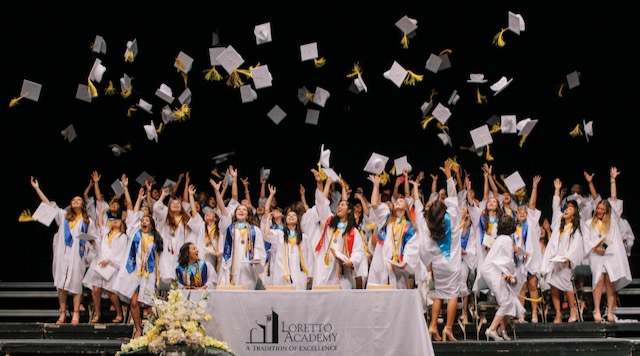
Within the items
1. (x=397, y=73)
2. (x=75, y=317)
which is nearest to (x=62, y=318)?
(x=75, y=317)

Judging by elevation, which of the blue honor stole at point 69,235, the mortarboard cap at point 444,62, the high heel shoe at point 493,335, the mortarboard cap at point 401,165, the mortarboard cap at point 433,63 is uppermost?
the mortarboard cap at point 444,62

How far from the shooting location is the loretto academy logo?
743cm

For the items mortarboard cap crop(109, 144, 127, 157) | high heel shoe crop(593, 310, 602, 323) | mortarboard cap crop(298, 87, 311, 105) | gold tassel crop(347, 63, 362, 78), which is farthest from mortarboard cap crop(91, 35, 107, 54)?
high heel shoe crop(593, 310, 602, 323)

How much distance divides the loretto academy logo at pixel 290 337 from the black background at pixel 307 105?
632 cm

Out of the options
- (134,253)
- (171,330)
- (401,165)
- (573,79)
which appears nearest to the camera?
(171,330)

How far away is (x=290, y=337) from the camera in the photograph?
7.45 meters

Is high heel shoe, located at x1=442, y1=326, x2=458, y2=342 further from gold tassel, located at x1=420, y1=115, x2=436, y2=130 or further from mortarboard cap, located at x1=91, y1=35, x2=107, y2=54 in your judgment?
mortarboard cap, located at x1=91, y1=35, x2=107, y2=54

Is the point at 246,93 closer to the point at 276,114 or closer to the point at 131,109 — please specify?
the point at 276,114

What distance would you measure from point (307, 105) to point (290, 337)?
281 inches

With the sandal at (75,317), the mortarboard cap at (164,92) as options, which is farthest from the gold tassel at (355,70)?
the sandal at (75,317)

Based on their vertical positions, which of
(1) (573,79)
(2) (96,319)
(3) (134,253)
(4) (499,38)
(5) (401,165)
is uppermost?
(4) (499,38)

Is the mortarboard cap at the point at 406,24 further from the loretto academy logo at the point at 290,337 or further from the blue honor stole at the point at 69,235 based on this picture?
the loretto academy logo at the point at 290,337

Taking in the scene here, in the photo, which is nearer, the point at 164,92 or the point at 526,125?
the point at 526,125

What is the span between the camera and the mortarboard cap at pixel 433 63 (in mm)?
12328
